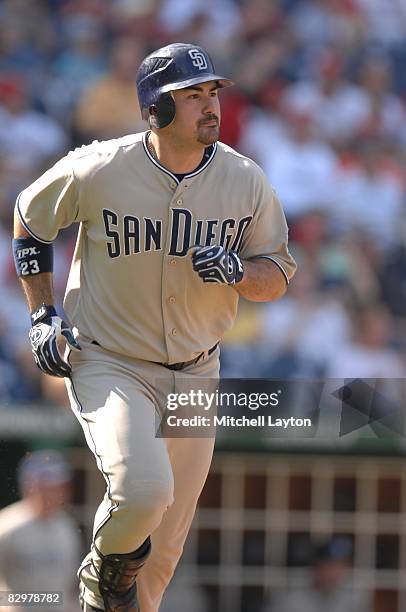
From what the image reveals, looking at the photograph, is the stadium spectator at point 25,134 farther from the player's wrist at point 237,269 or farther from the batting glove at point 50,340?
the player's wrist at point 237,269

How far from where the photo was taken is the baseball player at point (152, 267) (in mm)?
4336

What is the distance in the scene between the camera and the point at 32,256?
4.52 metres

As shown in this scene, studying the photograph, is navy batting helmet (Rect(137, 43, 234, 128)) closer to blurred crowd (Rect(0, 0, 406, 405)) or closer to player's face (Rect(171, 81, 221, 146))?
player's face (Rect(171, 81, 221, 146))

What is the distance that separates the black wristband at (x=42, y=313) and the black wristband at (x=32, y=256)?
0.44 feet

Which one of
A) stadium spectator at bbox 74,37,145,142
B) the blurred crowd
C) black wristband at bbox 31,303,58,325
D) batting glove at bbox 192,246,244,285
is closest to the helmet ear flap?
batting glove at bbox 192,246,244,285

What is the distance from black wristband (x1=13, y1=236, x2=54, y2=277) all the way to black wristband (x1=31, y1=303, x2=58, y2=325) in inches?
5.3

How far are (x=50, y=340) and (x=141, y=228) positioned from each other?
524mm

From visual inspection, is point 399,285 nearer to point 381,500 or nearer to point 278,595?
point 381,500

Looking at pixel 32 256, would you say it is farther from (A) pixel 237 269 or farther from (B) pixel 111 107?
(B) pixel 111 107

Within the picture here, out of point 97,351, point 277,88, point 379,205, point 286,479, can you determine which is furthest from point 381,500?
point 97,351

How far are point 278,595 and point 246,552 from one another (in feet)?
1.23

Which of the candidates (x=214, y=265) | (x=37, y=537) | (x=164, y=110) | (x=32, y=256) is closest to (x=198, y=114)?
(x=164, y=110)

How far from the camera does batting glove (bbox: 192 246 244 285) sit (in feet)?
13.9

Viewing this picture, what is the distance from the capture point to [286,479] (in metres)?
8.84
